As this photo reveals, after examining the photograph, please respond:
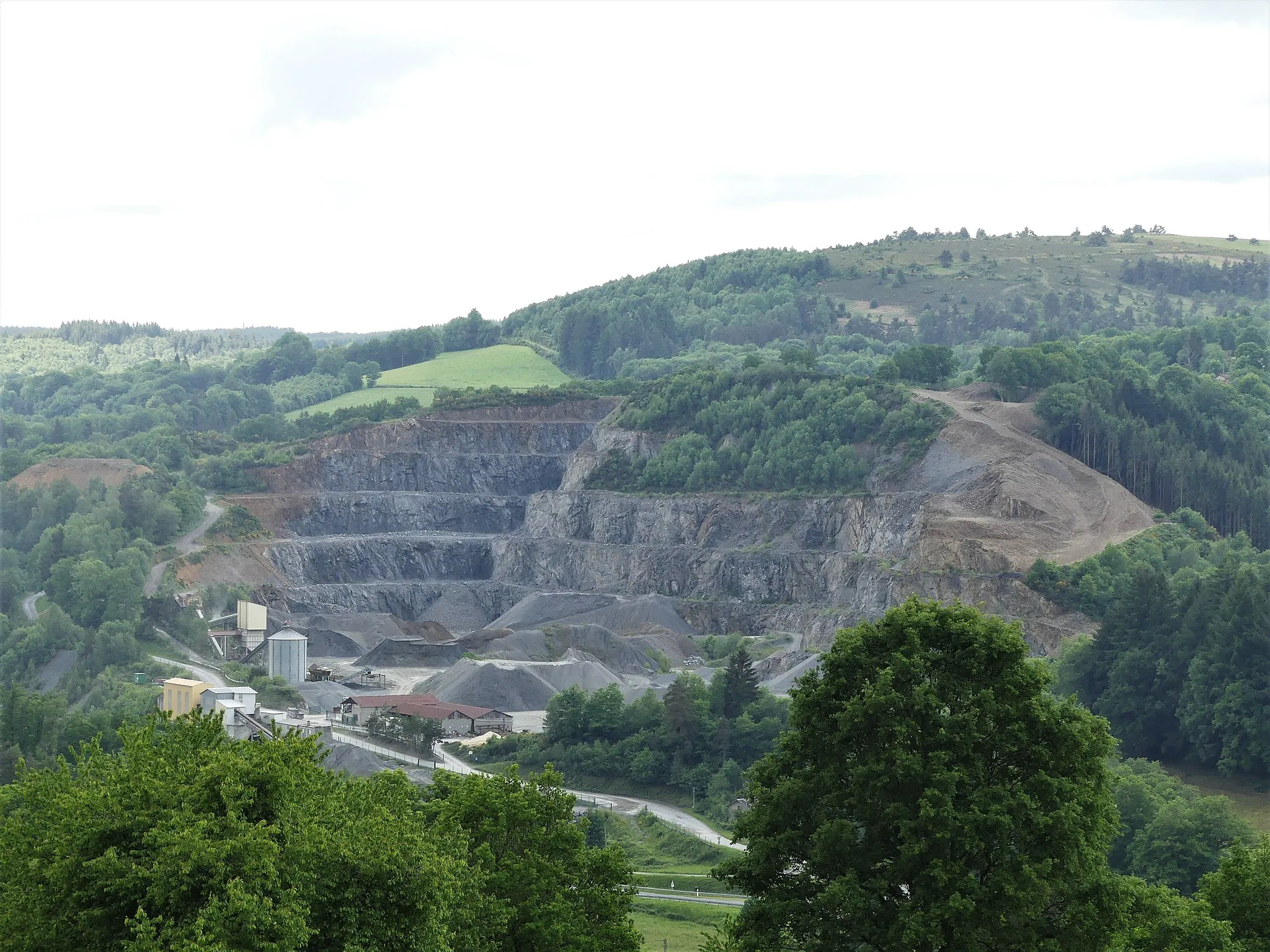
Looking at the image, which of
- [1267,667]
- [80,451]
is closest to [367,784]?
[1267,667]

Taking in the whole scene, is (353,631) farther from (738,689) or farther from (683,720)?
(683,720)

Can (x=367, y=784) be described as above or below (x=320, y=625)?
above

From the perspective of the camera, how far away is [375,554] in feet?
476

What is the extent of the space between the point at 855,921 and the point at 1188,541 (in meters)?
83.0

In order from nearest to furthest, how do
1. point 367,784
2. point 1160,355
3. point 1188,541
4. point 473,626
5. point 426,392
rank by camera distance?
point 367,784 → point 1188,541 → point 473,626 → point 1160,355 → point 426,392

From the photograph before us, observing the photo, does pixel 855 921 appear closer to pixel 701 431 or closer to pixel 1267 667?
pixel 1267 667

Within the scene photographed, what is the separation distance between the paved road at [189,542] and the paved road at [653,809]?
47183 mm

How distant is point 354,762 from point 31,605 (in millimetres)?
58528

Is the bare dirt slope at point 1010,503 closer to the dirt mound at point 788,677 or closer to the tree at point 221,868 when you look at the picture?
the dirt mound at point 788,677

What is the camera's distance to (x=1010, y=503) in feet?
366

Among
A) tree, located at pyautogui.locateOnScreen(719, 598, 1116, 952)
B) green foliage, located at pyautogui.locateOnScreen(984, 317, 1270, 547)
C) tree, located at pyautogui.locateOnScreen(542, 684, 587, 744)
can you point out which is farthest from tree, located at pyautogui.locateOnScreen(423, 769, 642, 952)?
green foliage, located at pyautogui.locateOnScreen(984, 317, 1270, 547)

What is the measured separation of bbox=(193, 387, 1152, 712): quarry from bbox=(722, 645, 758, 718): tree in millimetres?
11526

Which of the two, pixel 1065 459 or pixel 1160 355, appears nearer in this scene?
pixel 1065 459

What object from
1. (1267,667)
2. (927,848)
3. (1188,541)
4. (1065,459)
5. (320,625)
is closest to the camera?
(927,848)
